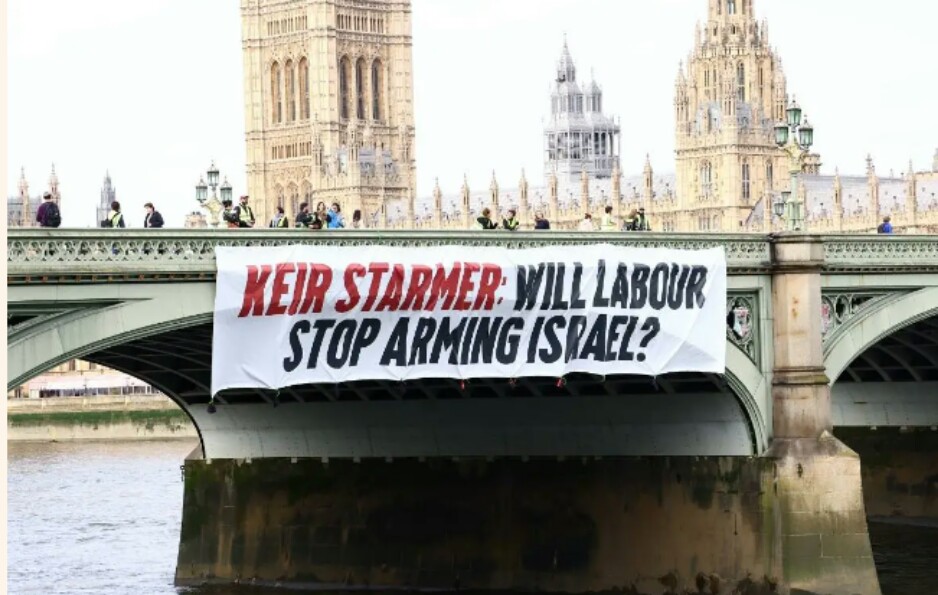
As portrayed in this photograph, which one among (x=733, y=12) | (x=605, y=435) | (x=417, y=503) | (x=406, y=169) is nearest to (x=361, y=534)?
(x=417, y=503)

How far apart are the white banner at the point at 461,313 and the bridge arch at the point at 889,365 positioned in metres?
3.29

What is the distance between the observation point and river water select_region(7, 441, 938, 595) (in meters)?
48.4

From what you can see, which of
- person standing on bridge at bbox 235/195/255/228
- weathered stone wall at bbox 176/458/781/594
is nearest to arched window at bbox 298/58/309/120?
weathered stone wall at bbox 176/458/781/594

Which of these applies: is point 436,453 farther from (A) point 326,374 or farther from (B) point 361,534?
(A) point 326,374

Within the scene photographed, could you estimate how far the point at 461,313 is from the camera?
36.4 meters

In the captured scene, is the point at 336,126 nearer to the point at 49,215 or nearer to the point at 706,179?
the point at 706,179

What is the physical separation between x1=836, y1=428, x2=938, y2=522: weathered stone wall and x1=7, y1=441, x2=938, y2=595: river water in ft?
2.31

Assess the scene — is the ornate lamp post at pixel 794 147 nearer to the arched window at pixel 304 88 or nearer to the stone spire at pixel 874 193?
the stone spire at pixel 874 193

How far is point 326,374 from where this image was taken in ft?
116

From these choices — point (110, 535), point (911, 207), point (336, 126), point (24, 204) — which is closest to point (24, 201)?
point (24, 204)

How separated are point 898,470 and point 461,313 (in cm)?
2251

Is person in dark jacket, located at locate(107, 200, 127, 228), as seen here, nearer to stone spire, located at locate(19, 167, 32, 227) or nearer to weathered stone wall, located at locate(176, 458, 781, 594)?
weathered stone wall, located at locate(176, 458, 781, 594)

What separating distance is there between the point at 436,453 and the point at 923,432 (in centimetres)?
1424

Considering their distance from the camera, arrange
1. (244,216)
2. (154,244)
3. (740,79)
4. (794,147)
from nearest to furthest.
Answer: (154,244), (244,216), (794,147), (740,79)
